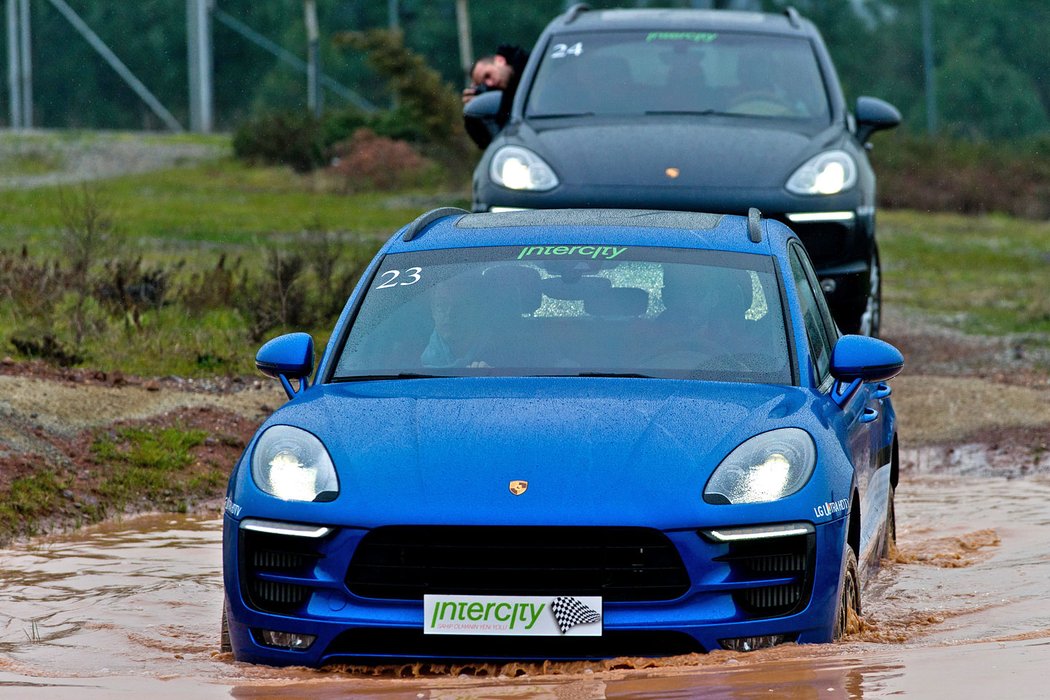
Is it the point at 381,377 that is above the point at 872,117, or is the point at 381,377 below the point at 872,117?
below

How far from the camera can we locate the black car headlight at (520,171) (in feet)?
34.0

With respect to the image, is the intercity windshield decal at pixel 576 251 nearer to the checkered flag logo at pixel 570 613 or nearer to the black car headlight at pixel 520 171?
the checkered flag logo at pixel 570 613

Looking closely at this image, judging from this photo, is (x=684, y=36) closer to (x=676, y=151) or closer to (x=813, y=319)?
(x=676, y=151)

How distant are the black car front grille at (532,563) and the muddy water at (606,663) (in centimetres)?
21

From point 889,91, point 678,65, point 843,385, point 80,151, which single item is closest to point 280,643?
point 843,385

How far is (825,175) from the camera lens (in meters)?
10.4

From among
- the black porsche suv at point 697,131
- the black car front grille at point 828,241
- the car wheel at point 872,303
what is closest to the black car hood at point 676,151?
the black porsche suv at point 697,131

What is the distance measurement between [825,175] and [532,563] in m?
5.91

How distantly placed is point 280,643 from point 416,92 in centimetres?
3030

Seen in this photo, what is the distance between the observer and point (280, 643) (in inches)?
202

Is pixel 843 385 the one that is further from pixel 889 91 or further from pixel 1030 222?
pixel 889 91

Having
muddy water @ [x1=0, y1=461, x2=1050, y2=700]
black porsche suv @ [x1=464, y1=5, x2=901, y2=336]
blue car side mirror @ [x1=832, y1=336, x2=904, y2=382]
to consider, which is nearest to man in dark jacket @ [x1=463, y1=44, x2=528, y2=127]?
black porsche suv @ [x1=464, y1=5, x2=901, y2=336]

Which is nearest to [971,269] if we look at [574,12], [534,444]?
[574,12]

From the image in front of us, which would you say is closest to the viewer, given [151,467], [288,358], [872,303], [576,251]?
[288,358]
